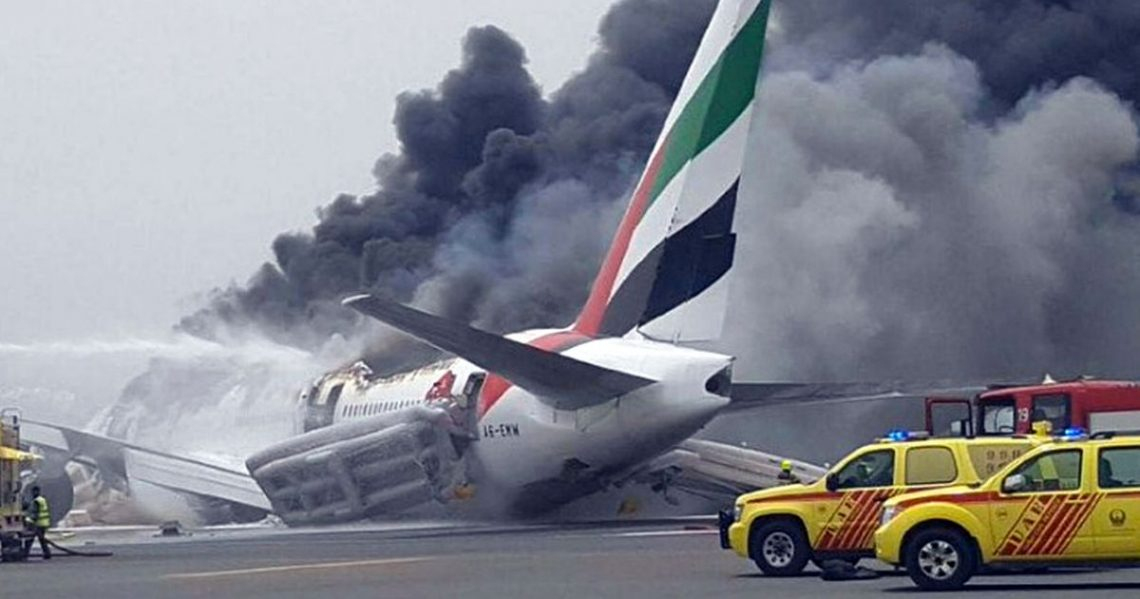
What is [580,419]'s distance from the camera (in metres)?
45.0

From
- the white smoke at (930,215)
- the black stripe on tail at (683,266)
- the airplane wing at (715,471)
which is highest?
the white smoke at (930,215)

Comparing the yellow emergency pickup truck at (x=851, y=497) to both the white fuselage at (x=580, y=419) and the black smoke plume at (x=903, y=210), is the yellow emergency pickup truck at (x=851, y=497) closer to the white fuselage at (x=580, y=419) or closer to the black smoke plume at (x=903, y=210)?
the white fuselage at (x=580, y=419)

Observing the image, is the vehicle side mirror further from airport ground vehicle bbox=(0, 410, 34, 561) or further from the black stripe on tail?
airport ground vehicle bbox=(0, 410, 34, 561)

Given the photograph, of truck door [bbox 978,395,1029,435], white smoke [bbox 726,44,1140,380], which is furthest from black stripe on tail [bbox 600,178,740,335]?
white smoke [bbox 726,44,1140,380]

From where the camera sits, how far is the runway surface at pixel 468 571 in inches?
1163

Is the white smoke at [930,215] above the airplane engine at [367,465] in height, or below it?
above

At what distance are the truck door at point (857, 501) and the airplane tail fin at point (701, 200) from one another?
14.1 m

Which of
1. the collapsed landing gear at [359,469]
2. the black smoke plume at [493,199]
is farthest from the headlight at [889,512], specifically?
the black smoke plume at [493,199]

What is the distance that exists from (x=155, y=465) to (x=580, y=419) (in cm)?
1217

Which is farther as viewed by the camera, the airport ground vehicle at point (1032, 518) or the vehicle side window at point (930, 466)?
the vehicle side window at point (930, 466)

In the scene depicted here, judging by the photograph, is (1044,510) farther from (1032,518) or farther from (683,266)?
(683,266)

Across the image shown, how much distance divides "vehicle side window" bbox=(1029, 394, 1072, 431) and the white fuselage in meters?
5.75

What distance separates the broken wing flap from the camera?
49781 millimetres

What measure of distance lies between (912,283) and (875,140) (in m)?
3.66
